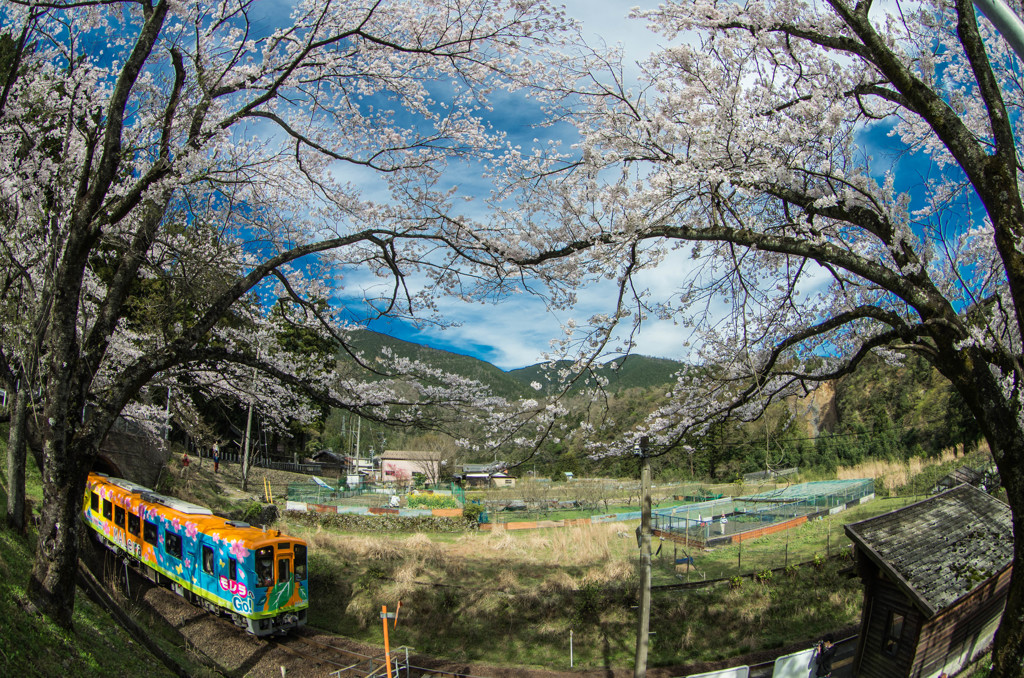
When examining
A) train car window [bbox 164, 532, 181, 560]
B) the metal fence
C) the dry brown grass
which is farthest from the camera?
the metal fence

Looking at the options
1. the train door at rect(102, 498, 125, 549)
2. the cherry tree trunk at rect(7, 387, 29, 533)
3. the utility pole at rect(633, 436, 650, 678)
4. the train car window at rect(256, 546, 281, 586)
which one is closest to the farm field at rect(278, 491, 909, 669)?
the train car window at rect(256, 546, 281, 586)

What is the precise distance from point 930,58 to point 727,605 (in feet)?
37.8

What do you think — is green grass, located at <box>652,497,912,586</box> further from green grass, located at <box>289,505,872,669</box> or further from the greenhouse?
green grass, located at <box>289,505,872,669</box>

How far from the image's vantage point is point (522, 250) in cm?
651

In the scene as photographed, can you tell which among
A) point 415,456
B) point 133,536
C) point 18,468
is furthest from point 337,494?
point 415,456

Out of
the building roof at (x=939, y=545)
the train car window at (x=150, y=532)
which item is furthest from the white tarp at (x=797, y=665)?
the train car window at (x=150, y=532)

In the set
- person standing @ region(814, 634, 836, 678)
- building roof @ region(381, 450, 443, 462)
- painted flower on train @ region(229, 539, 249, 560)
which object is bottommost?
building roof @ region(381, 450, 443, 462)

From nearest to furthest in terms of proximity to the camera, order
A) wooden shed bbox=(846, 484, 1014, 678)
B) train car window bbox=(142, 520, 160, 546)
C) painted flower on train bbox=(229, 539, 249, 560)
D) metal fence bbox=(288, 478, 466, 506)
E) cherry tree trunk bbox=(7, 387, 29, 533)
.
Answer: wooden shed bbox=(846, 484, 1014, 678)
cherry tree trunk bbox=(7, 387, 29, 533)
painted flower on train bbox=(229, 539, 249, 560)
train car window bbox=(142, 520, 160, 546)
metal fence bbox=(288, 478, 466, 506)

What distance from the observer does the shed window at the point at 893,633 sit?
900 centimetres

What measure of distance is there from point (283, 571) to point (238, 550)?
0.99 metres

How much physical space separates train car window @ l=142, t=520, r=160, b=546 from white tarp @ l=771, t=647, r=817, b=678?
12713 mm

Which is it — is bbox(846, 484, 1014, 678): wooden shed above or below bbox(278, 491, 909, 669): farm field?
above

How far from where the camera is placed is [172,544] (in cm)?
1196

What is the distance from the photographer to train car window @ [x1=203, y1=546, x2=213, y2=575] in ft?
36.2
